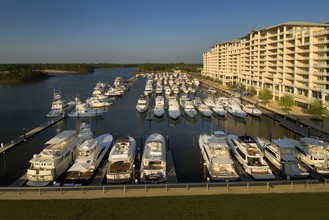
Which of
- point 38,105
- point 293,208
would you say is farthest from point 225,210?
point 38,105

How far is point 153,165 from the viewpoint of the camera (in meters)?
19.7

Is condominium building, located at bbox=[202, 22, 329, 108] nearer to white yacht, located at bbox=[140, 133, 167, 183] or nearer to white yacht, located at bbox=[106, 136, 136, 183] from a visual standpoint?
white yacht, located at bbox=[140, 133, 167, 183]

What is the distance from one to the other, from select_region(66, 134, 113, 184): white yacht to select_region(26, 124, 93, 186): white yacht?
3.57ft

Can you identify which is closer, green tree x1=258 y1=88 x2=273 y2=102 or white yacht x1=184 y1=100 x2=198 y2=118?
white yacht x1=184 y1=100 x2=198 y2=118

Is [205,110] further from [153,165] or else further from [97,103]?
[153,165]

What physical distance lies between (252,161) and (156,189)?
26.7ft

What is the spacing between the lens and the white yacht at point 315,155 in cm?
2067

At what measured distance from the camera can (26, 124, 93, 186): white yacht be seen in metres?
19.0

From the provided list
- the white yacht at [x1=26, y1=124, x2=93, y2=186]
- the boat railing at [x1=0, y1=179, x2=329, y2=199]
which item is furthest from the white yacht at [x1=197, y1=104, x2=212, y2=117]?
the boat railing at [x1=0, y1=179, x2=329, y2=199]

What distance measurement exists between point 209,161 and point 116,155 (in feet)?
21.2

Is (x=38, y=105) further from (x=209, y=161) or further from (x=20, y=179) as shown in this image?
(x=209, y=161)

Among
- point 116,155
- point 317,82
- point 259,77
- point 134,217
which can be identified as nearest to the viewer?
point 134,217

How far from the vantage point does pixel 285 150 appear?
866 inches

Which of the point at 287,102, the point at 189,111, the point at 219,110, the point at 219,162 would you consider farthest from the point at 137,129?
the point at 287,102
